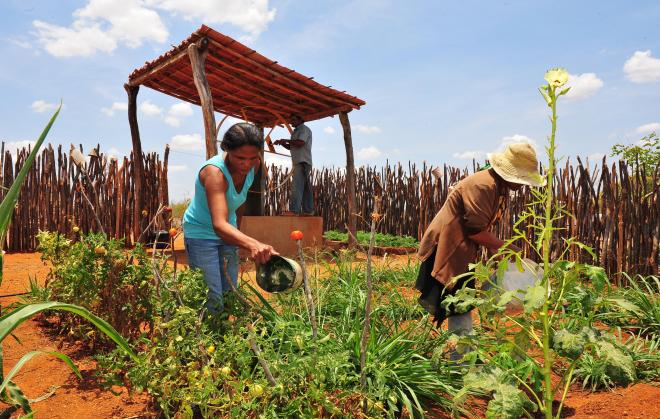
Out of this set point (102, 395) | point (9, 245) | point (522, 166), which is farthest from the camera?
point (9, 245)

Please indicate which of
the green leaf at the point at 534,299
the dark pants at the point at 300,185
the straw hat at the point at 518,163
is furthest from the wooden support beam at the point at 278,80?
the green leaf at the point at 534,299

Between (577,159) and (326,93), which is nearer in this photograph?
(577,159)

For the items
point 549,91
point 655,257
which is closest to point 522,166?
point 549,91

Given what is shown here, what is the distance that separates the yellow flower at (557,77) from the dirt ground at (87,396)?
1695mm

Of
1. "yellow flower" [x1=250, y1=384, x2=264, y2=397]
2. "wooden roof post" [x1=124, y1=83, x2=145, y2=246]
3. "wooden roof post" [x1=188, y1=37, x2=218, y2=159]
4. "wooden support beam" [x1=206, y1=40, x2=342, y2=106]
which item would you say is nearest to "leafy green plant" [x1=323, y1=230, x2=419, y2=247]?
"wooden support beam" [x1=206, y1=40, x2=342, y2=106]

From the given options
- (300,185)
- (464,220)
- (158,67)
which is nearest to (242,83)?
(158,67)

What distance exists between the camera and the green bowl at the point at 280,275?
1842 millimetres

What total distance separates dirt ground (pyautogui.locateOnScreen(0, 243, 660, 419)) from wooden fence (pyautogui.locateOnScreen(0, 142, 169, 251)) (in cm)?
495

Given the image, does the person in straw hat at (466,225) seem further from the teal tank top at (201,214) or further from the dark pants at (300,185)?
the dark pants at (300,185)

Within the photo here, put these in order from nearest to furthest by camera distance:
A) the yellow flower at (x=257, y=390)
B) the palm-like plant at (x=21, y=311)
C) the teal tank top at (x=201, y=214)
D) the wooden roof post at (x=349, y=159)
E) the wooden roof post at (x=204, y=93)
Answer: the palm-like plant at (x=21, y=311), the yellow flower at (x=257, y=390), the teal tank top at (x=201, y=214), the wooden roof post at (x=204, y=93), the wooden roof post at (x=349, y=159)

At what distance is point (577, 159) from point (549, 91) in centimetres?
453

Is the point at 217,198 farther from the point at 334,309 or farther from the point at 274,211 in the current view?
the point at 274,211

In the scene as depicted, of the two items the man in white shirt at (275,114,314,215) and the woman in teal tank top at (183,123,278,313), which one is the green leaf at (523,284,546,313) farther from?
the man in white shirt at (275,114,314,215)

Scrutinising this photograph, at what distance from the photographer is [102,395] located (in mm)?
2318
